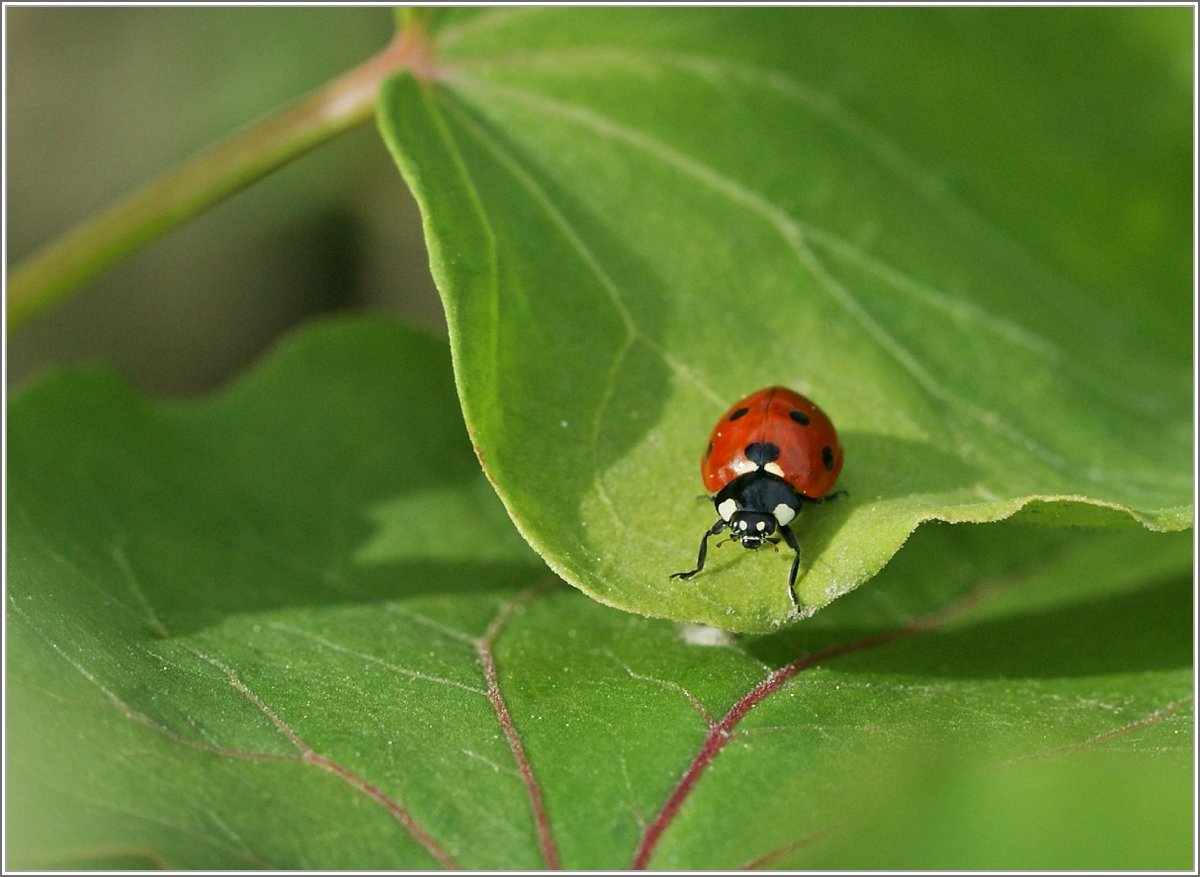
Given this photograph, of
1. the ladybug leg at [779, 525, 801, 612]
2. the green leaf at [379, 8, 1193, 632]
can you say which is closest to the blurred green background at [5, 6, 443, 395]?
the green leaf at [379, 8, 1193, 632]

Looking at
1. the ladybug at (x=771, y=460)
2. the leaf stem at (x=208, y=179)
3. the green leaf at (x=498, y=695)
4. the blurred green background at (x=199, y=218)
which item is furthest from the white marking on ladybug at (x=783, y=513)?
the blurred green background at (x=199, y=218)

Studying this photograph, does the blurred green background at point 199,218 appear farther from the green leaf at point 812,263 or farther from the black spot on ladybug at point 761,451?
the black spot on ladybug at point 761,451

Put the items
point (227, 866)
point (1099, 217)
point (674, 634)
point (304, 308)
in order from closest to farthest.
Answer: point (227, 866) < point (674, 634) < point (1099, 217) < point (304, 308)

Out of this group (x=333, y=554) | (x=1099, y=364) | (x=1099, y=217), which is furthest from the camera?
(x=1099, y=217)

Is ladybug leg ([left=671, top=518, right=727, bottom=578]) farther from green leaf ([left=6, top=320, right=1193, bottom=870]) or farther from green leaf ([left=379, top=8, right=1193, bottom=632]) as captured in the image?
green leaf ([left=6, top=320, right=1193, bottom=870])

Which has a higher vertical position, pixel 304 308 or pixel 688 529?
pixel 304 308

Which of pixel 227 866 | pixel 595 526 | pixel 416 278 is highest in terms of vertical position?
pixel 416 278

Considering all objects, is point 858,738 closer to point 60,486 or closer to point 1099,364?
point 1099,364

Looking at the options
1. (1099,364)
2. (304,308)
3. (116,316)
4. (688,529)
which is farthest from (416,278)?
(688,529)
